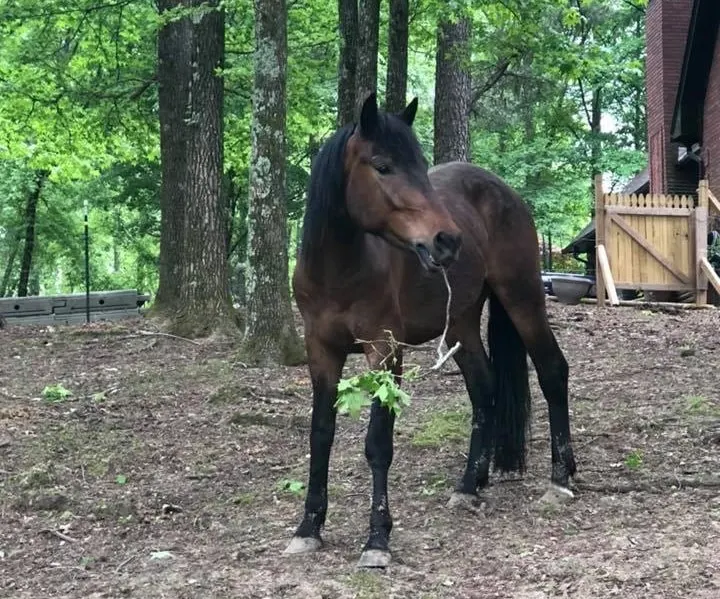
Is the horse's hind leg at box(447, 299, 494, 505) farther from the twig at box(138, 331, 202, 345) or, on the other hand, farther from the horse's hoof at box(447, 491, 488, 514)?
the twig at box(138, 331, 202, 345)

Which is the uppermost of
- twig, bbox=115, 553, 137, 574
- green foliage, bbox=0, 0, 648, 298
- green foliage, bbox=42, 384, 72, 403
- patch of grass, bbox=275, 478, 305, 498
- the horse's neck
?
green foliage, bbox=0, 0, 648, 298

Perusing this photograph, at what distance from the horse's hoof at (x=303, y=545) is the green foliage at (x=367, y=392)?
960mm

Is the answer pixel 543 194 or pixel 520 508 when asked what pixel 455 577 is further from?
pixel 543 194

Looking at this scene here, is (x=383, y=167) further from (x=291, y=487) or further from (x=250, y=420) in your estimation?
(x=250, y=420)

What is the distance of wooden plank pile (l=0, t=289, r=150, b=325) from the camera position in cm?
1770

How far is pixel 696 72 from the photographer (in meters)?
21.6

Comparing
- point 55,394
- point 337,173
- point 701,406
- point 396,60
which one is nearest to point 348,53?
point 396,60

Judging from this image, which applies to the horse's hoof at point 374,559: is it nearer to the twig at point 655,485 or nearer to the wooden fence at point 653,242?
the twig at point 655,485

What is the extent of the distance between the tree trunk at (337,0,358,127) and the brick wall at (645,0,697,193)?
13688 mm

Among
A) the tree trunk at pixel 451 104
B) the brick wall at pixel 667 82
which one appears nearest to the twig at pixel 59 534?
the tree trunk at pixel 451 104

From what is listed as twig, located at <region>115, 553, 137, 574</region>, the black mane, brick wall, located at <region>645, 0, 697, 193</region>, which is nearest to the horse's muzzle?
the black mane

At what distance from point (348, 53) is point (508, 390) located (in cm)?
783

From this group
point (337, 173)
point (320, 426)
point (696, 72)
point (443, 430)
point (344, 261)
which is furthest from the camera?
point (696, 72)

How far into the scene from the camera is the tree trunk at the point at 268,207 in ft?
30.9
